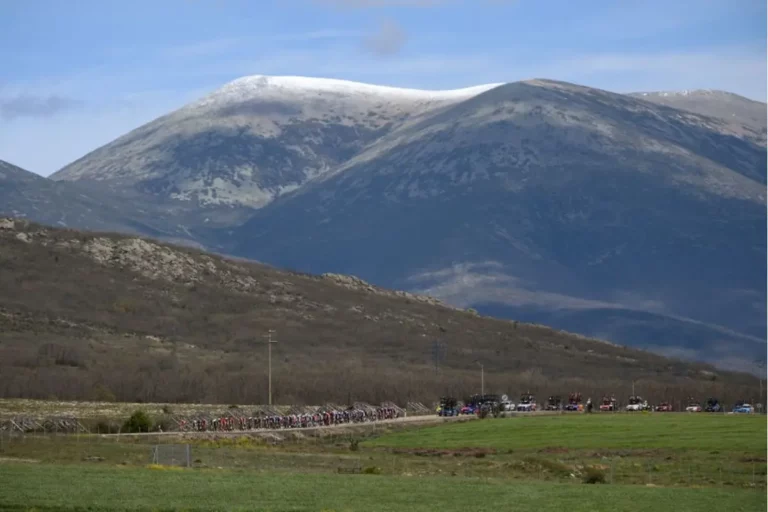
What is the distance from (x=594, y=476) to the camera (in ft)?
219

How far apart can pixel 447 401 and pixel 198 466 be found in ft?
224

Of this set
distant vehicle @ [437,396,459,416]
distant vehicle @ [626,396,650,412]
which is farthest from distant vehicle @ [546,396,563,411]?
distant vehicle @ [437,396,459,416]

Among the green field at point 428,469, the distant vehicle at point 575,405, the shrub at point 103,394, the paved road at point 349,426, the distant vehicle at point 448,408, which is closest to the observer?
the green field at point 428,469

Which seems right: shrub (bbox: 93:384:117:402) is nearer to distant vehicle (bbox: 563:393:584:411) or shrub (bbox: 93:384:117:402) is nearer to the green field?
the green field

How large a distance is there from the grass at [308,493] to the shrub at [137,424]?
3388 centimetres

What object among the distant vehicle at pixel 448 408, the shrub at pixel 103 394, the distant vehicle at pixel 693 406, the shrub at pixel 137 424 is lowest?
the distant vehicle at pixel 693 406

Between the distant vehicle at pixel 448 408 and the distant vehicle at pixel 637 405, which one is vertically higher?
the distant vehicle at pixel 448 408

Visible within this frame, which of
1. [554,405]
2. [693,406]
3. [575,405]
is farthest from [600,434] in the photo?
[693,406]

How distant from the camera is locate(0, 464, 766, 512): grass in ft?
163

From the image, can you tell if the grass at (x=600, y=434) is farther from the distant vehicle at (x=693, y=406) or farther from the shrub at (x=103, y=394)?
the shrub at (x=103, y=394)

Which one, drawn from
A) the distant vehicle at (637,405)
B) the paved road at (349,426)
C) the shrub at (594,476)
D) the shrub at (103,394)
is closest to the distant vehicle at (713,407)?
the distant vehicle at (637,405)

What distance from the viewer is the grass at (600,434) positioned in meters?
87.9

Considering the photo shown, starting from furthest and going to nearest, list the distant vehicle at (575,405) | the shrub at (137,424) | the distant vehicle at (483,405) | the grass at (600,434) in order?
the distant vehicle at (575,405) < the distant vehicle at (483,405) < the shrub at (137,424) < the grass at (600,434)

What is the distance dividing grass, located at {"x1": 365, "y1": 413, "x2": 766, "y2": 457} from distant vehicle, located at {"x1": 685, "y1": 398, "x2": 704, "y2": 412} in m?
29.9
